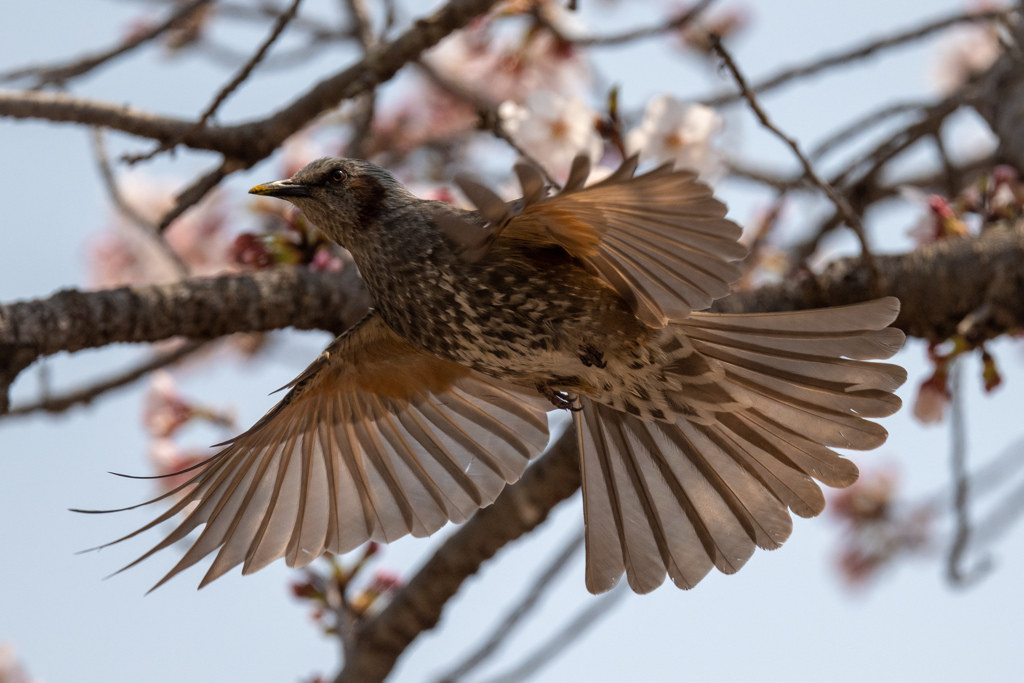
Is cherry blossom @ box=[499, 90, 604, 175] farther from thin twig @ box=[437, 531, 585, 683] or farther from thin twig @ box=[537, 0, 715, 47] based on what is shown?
thin twig @ box=[437, 531, 585, 683]

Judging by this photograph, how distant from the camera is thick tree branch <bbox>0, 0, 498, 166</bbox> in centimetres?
244

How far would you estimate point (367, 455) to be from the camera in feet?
8.50

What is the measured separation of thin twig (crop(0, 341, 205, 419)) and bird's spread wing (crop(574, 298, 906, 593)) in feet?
4.62

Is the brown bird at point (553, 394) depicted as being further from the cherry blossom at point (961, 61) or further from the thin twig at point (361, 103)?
the cherry blossom at point (961, 61)

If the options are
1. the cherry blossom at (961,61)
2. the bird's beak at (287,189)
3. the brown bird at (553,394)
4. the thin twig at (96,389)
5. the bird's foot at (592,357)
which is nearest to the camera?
the brown bird at (553,394)

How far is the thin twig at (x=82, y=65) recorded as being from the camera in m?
2.83

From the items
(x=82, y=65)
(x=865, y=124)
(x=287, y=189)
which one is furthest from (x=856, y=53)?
(x=82, y=65)

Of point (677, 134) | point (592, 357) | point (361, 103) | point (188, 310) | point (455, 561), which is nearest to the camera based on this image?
point (592, 357)

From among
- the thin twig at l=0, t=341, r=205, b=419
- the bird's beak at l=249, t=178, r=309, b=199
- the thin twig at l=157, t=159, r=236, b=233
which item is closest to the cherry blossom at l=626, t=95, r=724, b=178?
the bird's beak at l=249, t=178, r=309, b=199

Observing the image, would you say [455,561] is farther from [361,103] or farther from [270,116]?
[361,103]

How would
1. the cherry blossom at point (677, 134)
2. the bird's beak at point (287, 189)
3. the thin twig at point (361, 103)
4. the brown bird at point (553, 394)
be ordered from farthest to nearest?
the thin twig at point (361, 103)
the cherry blossom at point (677, 134)
the bird's beak at point (287, 189)
the brown bird at point (553, 394)

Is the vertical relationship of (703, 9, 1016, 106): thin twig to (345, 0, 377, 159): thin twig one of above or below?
below

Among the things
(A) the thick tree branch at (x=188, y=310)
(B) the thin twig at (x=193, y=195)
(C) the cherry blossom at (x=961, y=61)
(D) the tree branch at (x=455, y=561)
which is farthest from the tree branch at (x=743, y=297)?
(C) the cherry blossom at (x=961, y=61)

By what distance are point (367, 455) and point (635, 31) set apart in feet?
5.51
